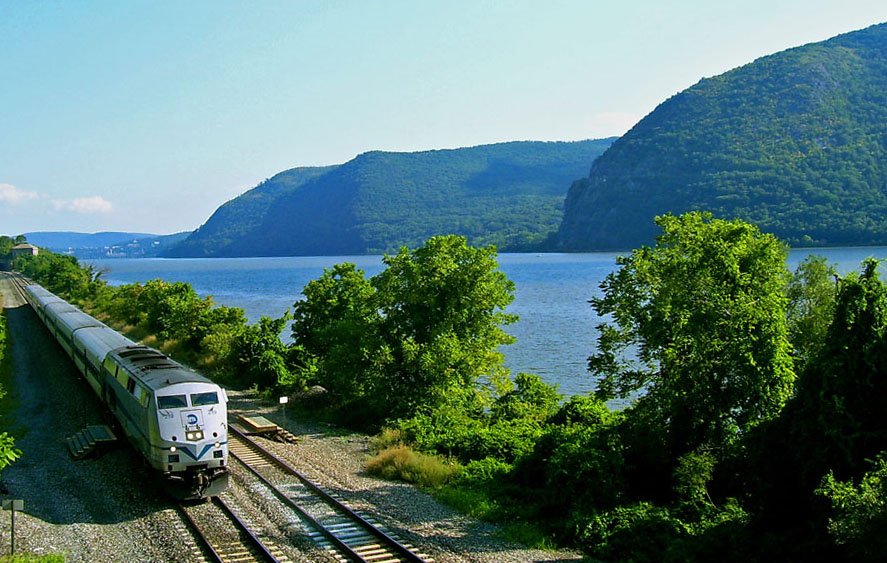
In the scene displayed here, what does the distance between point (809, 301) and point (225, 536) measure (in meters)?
21.6

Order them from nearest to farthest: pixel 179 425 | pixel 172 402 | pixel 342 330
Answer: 1. pixel 179 425
2. pixel 172 402
3. pixel 342 330

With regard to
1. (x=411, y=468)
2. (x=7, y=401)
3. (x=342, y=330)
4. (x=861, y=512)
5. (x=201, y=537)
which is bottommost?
(x=411, y=468)

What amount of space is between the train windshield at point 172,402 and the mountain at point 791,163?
438 feet

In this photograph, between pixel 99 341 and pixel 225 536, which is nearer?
pixel 225 536

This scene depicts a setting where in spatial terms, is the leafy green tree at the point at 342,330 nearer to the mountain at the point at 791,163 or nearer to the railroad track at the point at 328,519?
the railroad track at the point at 328,519

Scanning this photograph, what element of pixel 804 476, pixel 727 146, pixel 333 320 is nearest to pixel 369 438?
pixel 333 320

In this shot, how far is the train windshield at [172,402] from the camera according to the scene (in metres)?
17.3

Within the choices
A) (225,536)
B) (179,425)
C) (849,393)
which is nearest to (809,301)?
(849,393)

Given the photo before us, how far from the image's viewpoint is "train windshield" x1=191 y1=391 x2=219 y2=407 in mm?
17719

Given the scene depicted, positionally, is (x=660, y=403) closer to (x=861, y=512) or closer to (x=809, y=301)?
(x=861, y=512)

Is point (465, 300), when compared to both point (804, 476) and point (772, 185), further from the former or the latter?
point (772, 185)

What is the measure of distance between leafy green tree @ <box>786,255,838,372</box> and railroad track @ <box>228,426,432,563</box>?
1575cm

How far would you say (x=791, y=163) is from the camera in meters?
162

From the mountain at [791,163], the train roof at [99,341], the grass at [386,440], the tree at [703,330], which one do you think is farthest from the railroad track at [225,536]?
the mountain at [791,163]
